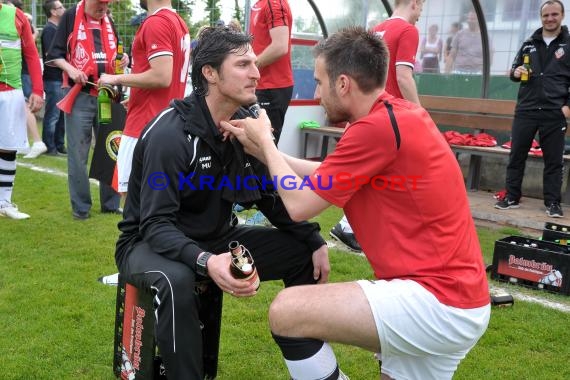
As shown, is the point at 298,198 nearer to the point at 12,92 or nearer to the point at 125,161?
the point at 125,161

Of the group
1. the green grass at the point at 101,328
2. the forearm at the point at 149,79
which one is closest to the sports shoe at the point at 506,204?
the green grass at the point at 101,328

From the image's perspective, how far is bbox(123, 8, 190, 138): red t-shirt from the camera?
4418 millimetres

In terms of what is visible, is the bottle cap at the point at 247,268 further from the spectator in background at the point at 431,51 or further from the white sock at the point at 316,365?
the spectator in background at the point at 431,51

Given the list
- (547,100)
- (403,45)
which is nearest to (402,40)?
(403,45)

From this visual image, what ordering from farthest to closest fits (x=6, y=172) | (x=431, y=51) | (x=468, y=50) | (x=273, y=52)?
(x=431, y=51) → (x=468, y=50) → (x=6, y=172) → (x=273, y=52)

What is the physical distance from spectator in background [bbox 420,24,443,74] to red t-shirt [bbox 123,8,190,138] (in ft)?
18.0

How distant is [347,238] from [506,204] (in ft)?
8.30

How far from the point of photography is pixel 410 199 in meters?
2.32

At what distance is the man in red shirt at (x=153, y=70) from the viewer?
14.5ft

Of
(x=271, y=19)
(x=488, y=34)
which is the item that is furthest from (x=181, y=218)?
(x=488, y=34)

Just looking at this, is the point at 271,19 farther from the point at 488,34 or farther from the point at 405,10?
the point at 488,34

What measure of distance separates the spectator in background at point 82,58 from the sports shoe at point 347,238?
255 centimetres

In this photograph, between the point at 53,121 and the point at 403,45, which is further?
the point at 53,121

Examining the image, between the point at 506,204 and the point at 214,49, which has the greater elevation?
the point at 214,49
